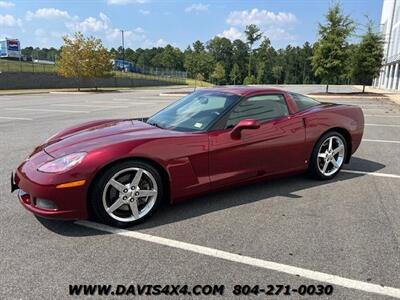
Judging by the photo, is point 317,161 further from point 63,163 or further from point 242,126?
point 63,163

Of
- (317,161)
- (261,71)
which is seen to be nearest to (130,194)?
(317,161)

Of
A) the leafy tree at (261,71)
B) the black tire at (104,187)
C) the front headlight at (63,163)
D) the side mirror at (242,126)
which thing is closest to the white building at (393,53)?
the side mirror at (242,126)

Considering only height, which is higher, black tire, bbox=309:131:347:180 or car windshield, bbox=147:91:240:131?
car windshield, bbox=147:91:240:131

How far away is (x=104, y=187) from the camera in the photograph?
343cm

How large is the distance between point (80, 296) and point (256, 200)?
2.38 meters

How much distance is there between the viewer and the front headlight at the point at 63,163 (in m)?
3.32

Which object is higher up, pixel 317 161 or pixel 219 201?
pixel 317 161

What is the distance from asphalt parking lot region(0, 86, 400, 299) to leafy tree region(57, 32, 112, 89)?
115 feet

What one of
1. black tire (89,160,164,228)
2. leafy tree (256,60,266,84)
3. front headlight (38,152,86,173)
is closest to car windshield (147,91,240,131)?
black tire (89,160,164,228)

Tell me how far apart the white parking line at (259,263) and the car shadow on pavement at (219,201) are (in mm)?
147

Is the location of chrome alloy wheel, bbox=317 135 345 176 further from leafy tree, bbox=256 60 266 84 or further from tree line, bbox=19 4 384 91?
leafy tree, bbox=256 60 266 84

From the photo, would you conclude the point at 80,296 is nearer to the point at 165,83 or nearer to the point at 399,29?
the point at 399,29

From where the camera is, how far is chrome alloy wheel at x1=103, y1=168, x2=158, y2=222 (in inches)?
139

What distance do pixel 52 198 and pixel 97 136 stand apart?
33.9 inches
